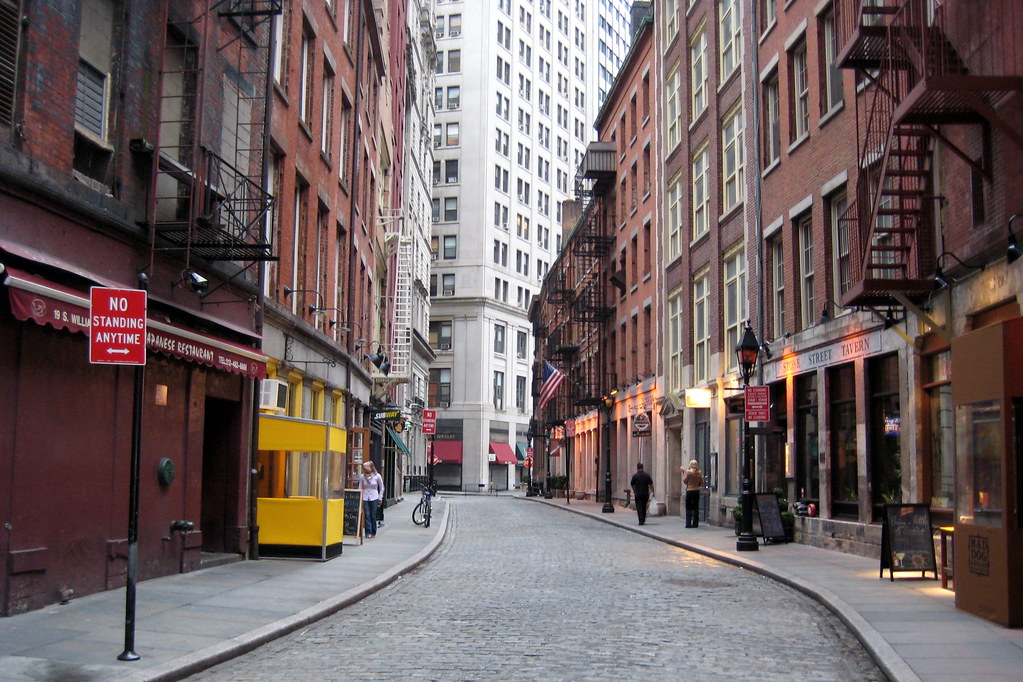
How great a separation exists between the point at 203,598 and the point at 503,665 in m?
4.99

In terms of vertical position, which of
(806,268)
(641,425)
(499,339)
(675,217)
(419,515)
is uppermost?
(499,339)

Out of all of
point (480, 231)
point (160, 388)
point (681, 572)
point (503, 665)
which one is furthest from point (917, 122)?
point (480, 231)

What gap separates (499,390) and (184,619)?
271 ft

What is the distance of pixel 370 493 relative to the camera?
22.8m

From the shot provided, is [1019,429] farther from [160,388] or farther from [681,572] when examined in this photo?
[160,388]

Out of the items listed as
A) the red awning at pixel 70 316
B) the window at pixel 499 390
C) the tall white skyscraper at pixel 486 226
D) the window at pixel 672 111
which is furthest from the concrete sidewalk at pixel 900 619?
the window at pixel 499 390

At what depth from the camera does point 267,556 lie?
682 inches

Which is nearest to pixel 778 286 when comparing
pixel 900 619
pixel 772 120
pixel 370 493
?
pixel 772 120

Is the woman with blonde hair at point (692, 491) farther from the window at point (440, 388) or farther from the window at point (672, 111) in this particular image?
the window at point (440, 388)

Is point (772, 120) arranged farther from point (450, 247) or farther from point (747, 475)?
point (450, 247)

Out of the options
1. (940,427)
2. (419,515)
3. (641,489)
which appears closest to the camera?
(940,427)

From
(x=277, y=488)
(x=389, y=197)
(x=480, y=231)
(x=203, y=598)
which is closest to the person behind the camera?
(x=203, y=598)

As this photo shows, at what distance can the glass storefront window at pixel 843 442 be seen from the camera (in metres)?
19.8

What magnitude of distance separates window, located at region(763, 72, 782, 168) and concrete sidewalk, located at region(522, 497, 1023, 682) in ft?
33.6
